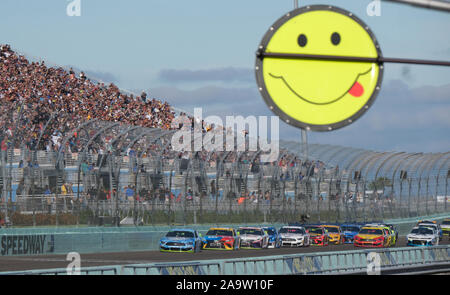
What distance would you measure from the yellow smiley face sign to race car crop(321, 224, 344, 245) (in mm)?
41213

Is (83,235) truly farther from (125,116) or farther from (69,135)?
(125,116)

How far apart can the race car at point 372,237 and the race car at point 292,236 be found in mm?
2656

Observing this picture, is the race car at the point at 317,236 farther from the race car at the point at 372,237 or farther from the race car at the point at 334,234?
the race car at the point at 372,237

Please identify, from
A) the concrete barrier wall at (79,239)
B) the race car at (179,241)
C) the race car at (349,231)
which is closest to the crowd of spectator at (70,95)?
the concrete barrier wall at (79,239)

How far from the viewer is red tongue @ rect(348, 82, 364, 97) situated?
4723 mm

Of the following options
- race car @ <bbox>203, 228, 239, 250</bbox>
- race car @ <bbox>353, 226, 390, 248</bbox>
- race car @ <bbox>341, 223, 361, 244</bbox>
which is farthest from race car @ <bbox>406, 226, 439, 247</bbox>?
race car @ <bbox>203, 228, 239, 250</bbox>

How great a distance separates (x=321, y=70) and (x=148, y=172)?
27.9 metres

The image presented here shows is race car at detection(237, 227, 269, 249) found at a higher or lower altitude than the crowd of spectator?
lower

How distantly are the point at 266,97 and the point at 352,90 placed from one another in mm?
514

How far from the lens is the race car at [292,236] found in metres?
42.2

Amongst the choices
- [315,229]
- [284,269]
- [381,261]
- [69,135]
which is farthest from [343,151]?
[284,269]

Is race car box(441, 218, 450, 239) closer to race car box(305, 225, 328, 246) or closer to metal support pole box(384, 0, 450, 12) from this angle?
race car box(305, 225, 328, 246)

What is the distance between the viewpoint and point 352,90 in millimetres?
4746
